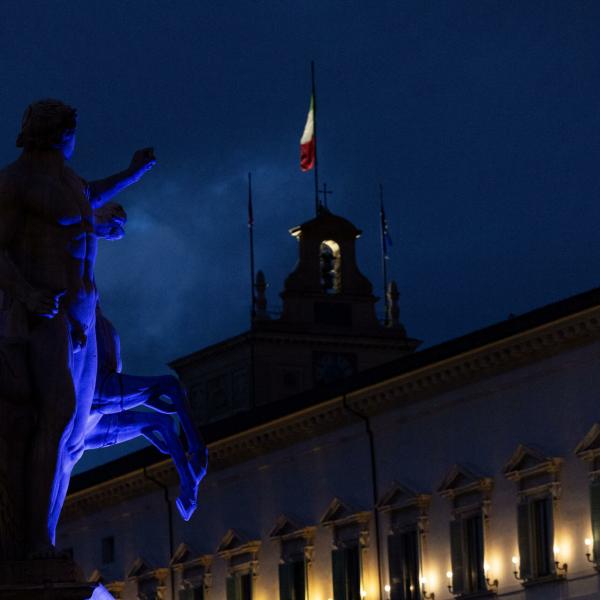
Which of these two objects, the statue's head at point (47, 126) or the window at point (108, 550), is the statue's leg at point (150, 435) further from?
the window at point (108, 550)

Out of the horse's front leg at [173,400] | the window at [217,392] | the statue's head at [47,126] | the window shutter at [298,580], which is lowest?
the horse's front leg at [173,400]

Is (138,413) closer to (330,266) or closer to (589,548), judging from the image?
(589,548)

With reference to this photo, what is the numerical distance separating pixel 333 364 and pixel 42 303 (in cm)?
9010

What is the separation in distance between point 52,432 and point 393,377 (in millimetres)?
45762

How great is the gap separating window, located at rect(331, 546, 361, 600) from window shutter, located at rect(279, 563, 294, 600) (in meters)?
2.05

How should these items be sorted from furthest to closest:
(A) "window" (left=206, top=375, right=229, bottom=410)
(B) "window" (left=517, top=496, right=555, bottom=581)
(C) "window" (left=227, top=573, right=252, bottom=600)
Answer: (A) "window" (left=206, top=375, right=229, bottom=410)
(C) "window" (left=227, top=573, right=252, bottom=600)
(B) "window" (left=517, top=496, right=555, bottom=581)

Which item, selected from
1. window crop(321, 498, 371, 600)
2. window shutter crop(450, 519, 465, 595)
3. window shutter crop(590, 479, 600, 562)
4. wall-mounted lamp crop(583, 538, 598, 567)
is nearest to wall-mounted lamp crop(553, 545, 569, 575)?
wall-mounted lamp crop(583, 538, 598, 567)

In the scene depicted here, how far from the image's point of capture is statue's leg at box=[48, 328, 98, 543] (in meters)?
16.8

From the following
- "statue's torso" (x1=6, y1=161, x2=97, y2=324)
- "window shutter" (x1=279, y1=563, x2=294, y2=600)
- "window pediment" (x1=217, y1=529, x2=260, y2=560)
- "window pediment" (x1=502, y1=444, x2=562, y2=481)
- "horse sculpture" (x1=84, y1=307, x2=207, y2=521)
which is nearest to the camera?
"statue's torso" (x1=6, y1=161, x2=97, y2=324)

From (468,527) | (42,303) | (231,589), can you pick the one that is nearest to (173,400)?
(42,303)

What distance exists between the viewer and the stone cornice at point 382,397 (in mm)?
→ 56188

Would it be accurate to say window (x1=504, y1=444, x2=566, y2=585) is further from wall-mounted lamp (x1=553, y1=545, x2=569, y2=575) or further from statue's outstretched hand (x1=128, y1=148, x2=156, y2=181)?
statue's outstretched hand (x1=128, y1=148, x2=156, y2=181)

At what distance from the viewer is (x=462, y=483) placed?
59.0m

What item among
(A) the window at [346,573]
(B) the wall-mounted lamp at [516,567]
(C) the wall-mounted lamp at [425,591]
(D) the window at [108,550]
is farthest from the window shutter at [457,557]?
(D) the window at [108,550]
